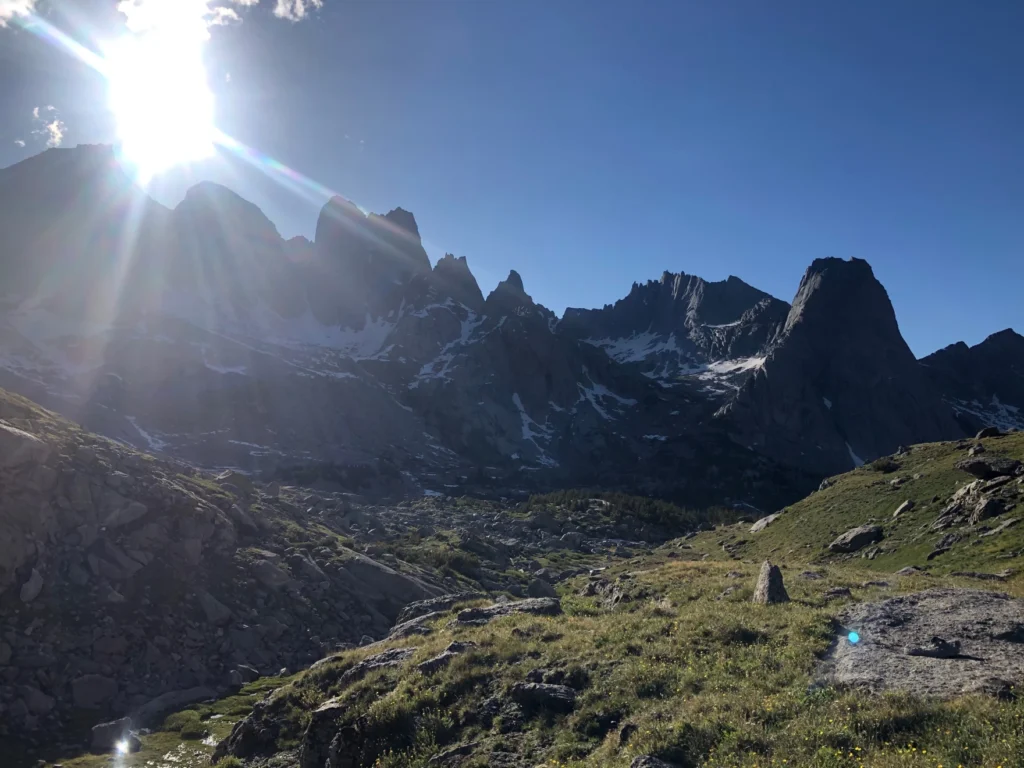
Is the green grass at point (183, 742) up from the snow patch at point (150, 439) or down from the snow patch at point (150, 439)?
down

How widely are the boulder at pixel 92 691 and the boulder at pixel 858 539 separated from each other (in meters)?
51.0

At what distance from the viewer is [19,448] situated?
39.6 metres

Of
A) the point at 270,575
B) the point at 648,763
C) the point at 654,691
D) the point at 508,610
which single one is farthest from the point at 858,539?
the point at 270,575

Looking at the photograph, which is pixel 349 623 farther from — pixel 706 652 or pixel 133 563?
pixel 706 652

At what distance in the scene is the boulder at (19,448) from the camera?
38.6m

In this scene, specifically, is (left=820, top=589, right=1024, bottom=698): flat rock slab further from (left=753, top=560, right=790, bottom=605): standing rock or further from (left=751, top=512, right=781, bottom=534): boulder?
(left=751, top=512, right=781, bottom=534): boulder

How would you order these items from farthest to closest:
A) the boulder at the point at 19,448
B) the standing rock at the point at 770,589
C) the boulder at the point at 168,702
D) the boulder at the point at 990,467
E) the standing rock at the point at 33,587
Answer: the boulder at the point at 990,467, the boulder at the point at 19,448, the standing rock at the point at 33,587, the boulder at the point at 168,702, the standing rock at the point at 770,589

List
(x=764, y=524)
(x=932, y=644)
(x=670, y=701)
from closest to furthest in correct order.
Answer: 1. (x=670, y=701)
2. (x=932, y=644)
3. (x=764, y=524)

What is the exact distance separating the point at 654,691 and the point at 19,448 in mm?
43087

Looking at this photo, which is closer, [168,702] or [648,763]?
[648,763]

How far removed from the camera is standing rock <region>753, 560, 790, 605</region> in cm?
2227

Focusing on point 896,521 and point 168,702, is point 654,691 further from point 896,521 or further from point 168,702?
point 896,521

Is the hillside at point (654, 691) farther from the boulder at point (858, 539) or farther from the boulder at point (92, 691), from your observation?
the boulder at point (858, 539)

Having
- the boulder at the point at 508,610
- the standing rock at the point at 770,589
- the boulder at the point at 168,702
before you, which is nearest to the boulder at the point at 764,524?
the boulder at the point at 508,610
